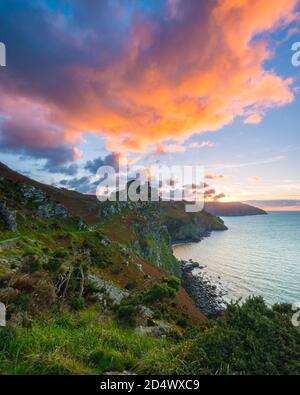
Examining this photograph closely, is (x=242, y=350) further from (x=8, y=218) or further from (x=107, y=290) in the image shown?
(x=8, y=218)

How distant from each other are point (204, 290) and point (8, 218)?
149 ft

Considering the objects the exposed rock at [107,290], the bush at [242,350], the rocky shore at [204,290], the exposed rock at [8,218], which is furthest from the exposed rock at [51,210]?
the bush at [242,350]

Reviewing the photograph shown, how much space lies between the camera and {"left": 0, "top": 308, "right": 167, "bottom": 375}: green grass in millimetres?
5656

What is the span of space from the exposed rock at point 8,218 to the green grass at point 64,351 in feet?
109

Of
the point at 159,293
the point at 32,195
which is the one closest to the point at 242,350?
the point at 159,293

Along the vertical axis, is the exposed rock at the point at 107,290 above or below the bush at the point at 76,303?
below

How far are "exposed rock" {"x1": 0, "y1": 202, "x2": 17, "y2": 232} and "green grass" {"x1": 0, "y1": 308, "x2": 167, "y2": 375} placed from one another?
3334 cm

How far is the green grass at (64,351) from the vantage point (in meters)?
5.66

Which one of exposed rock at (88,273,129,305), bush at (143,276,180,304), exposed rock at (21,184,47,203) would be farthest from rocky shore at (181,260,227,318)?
exposed rock at (21,184,47,203)

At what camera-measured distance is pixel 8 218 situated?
3928 cm

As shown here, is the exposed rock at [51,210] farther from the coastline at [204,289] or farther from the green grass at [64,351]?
the green grass at [64,351]

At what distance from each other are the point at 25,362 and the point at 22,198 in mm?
59265

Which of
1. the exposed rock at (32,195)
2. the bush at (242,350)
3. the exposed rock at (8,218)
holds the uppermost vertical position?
the exposed rock at (32,195)

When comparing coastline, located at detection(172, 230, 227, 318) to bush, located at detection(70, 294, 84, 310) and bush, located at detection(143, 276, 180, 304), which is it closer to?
bush, located at detection(143, 276, 180, 304)
